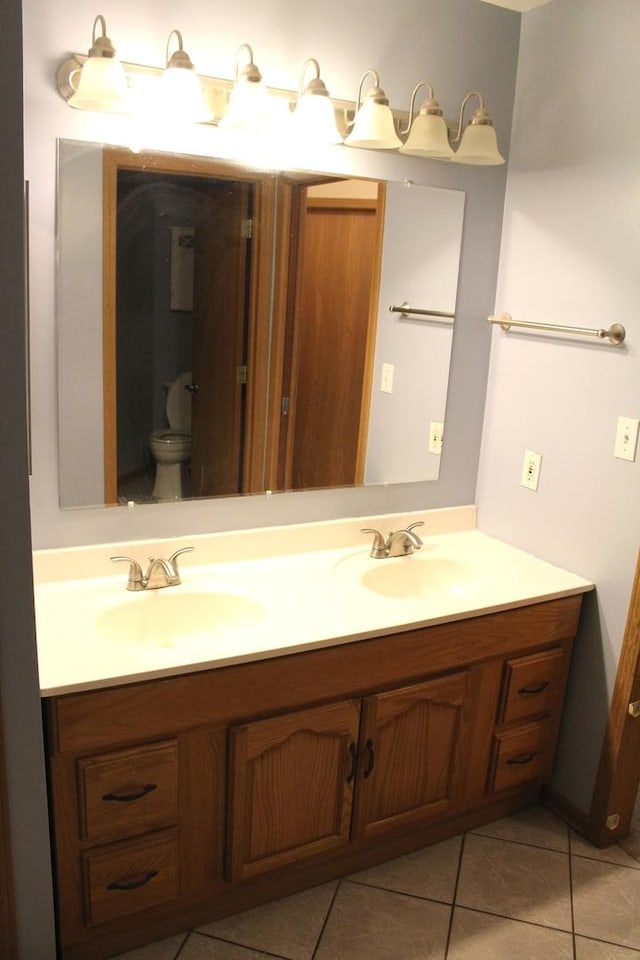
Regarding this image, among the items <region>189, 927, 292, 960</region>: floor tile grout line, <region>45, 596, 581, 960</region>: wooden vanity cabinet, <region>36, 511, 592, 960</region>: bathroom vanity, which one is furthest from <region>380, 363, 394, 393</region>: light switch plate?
<region>189, 927, 292, 960</region>: floor tile grout line

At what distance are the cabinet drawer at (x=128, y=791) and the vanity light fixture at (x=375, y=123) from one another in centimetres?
148

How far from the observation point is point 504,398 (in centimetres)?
243

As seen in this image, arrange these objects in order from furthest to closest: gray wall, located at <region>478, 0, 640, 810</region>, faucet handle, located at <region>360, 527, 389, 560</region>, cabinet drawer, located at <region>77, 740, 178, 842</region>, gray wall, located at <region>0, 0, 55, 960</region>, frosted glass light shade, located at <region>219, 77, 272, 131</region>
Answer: faucet handle, located at <region>360, 527, 389, 560</region> → gray wall, located at <region>478, 0, 640, 810</region> → frosted glass light shade, located at <region>219, 77, 272, 131</region> → cabinet drawer, located at <region>77, 740, 178, 842</region> → gray wall, located at <region>0, 0, 55, 960</region>

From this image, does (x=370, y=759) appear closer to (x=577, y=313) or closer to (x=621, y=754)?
(x=621, y=754)

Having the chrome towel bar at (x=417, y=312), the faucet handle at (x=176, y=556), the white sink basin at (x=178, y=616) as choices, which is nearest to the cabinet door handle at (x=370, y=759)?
the white sink basin at (x=178, y=616)

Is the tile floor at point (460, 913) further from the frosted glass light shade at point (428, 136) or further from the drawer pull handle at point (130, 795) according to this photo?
the frosted glass light shade at point (428, 136)

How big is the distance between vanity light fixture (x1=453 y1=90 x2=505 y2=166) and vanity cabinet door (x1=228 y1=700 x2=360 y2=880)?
143 cm

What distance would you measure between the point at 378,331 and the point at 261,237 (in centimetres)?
45

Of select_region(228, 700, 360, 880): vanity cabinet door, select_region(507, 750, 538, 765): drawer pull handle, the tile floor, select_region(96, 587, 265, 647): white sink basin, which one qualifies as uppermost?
select_region(96, 587, 265, 647): white sink basin

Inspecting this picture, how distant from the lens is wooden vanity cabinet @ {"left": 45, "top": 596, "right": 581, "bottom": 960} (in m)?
1.62

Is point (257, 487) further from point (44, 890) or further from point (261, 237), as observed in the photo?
point (44, 890)

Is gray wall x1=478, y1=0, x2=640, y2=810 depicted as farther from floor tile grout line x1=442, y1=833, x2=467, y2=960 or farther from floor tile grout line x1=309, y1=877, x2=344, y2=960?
floor tile grout line x1=309, y1=877, x2=344, y2=960

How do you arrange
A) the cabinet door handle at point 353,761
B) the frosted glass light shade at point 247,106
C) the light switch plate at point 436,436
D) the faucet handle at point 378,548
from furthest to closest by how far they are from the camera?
the light switch plate at point 436,436 → the faucet handle at point 378,548 → the cabinet door handle at point 353,761 → the frosted glass light shade at point 247,106

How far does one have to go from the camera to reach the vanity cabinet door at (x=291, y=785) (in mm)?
1772
